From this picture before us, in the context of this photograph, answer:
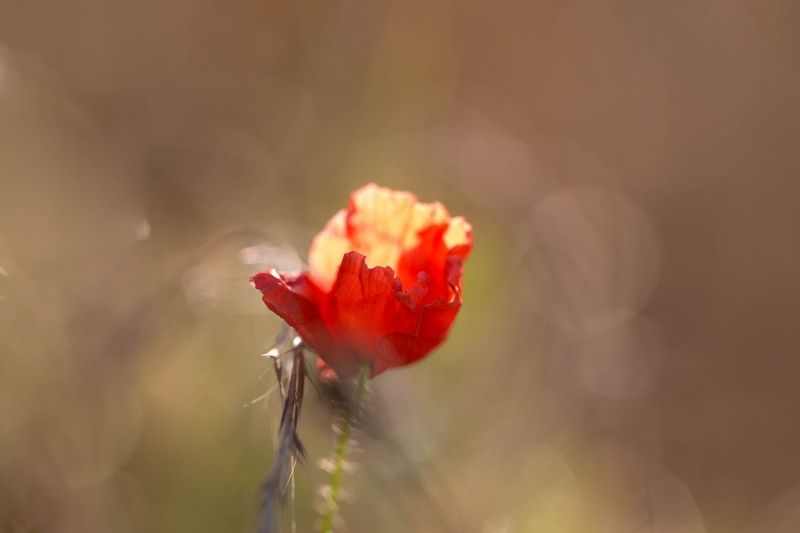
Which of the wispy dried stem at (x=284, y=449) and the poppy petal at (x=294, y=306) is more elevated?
the poppy petal at (x=294, y=306)

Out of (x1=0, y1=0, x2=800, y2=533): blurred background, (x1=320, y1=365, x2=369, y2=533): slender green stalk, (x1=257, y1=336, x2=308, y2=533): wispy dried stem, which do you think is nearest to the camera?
(x1=257, y1=336, x2=308, y2=533): wispy dried stem

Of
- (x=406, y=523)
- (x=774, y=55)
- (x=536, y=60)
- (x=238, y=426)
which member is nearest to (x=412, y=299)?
(x=406, y=523)

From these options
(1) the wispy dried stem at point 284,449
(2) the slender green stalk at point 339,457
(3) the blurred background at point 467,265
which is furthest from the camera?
(3) the blurred background at point 467,265

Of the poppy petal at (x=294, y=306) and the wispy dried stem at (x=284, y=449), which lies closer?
the wispy dried stem at (x=284, y=449)

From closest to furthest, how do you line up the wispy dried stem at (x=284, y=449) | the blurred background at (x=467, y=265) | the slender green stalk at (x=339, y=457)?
the wispy dried stem at (x=284, y=449) < the slender green stalk at (x=339, y=457) < the blurred background at (x=467, y=265)

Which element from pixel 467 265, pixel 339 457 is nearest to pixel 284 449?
pixel 339 457

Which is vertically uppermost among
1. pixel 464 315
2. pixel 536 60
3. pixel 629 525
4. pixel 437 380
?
pixel 536 60

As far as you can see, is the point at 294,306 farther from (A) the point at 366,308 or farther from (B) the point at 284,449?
(B) the point at 284,449

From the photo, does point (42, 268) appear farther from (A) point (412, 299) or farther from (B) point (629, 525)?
(B) point (629, 525)
